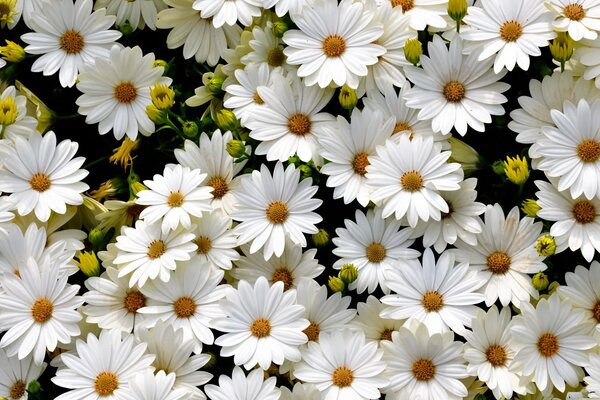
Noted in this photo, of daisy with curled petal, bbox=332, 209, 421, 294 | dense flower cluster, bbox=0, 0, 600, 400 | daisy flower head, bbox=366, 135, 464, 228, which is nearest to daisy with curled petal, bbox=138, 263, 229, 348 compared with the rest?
dense flower cluster, bbox=0, 0, 600, 400

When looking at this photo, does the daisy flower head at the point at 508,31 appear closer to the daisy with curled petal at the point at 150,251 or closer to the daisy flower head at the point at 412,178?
the daisy flower head at the point at 412,178

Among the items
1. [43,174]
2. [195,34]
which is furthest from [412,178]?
[43,174]

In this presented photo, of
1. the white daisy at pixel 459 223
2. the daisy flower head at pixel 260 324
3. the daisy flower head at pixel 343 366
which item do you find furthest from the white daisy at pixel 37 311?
the white daisy at pixel 459 223

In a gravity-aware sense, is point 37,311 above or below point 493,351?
below

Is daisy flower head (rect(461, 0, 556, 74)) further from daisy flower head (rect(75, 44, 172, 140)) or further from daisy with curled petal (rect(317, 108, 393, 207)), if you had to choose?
daisy flower head (rect(75, 44, 172, 140))

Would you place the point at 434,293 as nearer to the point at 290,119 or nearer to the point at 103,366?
the point at 290,119

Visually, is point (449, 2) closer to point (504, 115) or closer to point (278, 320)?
point (504, 115)

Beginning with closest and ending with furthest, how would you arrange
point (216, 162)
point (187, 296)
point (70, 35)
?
point (187, 296) < point (216, 162) < point (70, 35)
